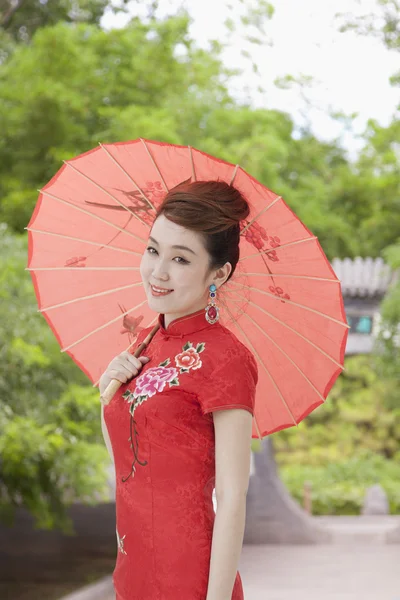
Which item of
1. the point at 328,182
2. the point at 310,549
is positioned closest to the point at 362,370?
the point at 328,182

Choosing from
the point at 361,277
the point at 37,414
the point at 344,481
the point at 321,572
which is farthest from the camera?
the point at 344,481

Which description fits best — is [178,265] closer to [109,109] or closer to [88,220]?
[88,220]

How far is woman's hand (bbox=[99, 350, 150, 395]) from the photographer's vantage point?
4.49ft

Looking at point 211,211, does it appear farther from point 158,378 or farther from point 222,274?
point 158,378

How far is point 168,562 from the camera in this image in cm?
131

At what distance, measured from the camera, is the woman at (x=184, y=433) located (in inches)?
50.9

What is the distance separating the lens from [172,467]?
132 cm

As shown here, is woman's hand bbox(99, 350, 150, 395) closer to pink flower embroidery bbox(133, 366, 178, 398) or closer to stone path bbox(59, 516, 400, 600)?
pink flower embroidery bbox(133, 366, 178, 398)

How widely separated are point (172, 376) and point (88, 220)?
471 mm

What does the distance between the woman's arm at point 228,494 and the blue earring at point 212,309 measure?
18 cm

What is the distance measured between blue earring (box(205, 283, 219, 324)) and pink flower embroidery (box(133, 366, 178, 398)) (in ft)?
0.40

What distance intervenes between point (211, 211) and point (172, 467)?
0.41m

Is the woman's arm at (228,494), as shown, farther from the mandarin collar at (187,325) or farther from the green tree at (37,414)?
the green tree at (37,414)

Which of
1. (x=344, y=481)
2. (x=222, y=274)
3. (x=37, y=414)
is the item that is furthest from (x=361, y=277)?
(x=222, y=274)
